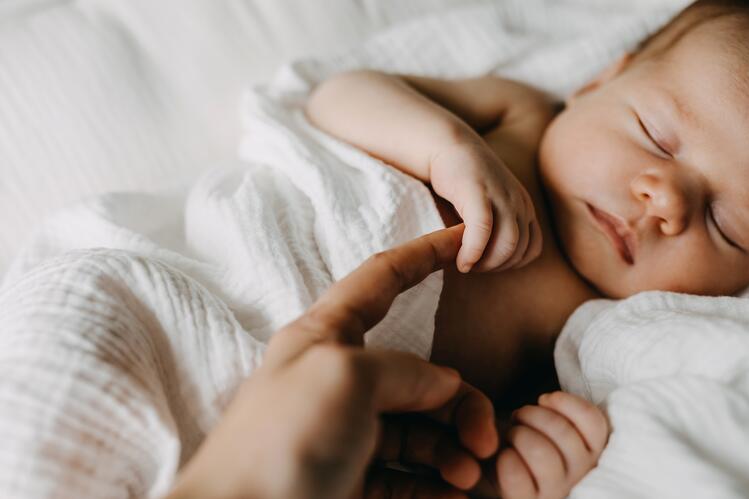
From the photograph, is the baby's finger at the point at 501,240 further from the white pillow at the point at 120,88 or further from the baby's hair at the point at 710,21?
the white pillow at the point at 120,88

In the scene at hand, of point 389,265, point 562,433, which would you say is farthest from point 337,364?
point 562,433

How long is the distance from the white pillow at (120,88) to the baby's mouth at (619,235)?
0.65 meters

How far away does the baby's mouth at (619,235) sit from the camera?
0.85 meters

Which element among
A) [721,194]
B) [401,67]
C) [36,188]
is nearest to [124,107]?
[36,188]

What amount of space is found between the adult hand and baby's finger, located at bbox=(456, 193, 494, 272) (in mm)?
74

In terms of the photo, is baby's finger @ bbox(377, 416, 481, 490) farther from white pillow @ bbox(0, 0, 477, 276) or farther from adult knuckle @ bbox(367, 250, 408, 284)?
white pillow @ bbox(0, 0, 477, 276)

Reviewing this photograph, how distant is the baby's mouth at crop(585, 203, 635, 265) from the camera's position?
2.79 ft

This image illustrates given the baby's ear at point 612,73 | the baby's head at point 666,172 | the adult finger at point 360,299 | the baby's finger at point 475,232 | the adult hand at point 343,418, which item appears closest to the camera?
the adult hand at point 343,418

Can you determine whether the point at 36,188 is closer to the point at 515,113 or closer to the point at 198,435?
the point at 198,435

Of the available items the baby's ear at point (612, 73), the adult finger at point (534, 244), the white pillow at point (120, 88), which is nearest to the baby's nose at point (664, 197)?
the adult finger at point (534, 244)

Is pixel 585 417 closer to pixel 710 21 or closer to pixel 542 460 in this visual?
pixel 542 460

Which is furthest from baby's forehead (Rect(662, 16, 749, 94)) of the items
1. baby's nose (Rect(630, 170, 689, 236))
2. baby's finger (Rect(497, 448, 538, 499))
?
baby's finger (Rect(497, 448, 538, 499))

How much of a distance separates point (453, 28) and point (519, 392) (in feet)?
2.43

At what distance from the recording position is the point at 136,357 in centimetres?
58
